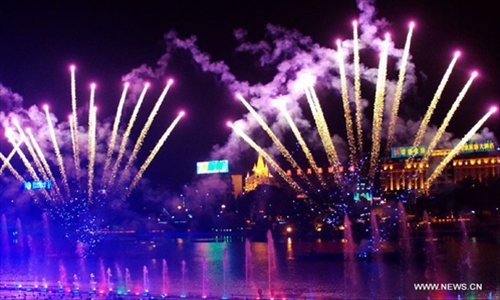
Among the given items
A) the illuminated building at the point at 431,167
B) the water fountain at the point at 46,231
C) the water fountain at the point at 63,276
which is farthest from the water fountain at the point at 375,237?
the illuminated building at the point at 431,167

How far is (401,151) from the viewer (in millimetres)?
72062

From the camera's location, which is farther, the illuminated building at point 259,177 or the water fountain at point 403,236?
the illuminated building at point 259,177

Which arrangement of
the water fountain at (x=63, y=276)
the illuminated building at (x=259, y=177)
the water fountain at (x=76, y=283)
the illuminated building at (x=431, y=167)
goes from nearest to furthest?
the water fountain at (x=76, y=283), the water fountain at (x=63, y=276), the illuminated building at (x=431, y=167), the illuminated building at (x=259, y=177)

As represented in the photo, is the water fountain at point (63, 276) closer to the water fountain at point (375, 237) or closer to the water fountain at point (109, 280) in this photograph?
the water fountain at point (109, 280)

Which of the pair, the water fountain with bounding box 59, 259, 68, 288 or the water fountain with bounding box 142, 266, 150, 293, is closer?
the water fountain with bounding box 142, 266, 150, 293

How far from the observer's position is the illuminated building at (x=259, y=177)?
253 feet

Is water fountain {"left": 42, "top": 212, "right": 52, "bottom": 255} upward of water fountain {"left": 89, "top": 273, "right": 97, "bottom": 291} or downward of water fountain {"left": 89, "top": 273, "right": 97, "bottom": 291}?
upward

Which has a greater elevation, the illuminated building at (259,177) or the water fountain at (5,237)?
the illuminated building at (259,177)

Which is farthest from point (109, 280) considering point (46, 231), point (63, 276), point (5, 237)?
point (5, 237)

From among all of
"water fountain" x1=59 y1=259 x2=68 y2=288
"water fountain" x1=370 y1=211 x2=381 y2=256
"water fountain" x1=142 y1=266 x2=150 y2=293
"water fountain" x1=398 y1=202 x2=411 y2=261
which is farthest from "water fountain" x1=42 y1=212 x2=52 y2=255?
"water fountain" x1=398 y1=202 x2=411 y2=261

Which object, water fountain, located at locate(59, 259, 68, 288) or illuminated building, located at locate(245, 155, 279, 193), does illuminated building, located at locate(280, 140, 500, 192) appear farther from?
water fountain, located at locate(59, 259, 68, 288)

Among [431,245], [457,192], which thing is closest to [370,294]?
[431,245]

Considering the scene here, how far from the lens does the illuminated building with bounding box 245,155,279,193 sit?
253ft

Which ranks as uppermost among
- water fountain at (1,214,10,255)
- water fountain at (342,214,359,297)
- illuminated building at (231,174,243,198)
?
illuminated building at (231,174,243,198)
